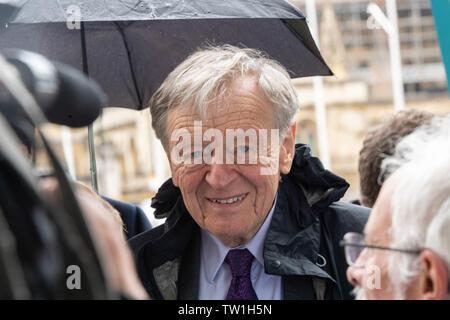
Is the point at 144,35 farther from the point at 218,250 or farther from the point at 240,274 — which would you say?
the point at 240,274

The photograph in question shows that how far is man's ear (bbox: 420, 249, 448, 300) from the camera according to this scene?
1554 millimetres

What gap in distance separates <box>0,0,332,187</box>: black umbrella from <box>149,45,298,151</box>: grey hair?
16 centimetres

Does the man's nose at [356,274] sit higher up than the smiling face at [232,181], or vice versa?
the smiling face at [232,181]

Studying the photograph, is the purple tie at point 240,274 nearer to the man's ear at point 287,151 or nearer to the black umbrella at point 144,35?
the man's ear at point 287,151

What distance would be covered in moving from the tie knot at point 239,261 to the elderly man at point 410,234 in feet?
1.74

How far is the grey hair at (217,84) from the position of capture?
2.39m

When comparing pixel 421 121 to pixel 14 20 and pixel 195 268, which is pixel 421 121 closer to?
pixel 195 268

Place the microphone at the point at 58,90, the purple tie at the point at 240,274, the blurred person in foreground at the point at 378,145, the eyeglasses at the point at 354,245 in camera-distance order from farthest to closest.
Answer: the blurred person in foreground at the point at 378,145
the purple tie at the point at 240,274
the eyeglasses at the point at 354,245
the microphone at the point at 58,90

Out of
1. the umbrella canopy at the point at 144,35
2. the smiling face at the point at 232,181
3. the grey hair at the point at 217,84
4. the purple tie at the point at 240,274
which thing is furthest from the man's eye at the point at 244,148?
the umbrella canopy at the point at 144,35

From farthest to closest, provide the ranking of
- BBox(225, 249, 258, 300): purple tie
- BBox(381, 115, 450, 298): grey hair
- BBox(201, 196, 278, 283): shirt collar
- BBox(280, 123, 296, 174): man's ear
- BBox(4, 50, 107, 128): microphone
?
BBox(280, 123, 296, 174): man's ear → BBox(201, 196, 278, 283): shirt collar → BBox(225, 249, 258, 300): purple tie → BBox(381, 115, 450, 298): grey hair → BBox(4, 50, 107, 128): microphone

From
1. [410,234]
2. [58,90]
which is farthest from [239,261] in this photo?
[58,90]

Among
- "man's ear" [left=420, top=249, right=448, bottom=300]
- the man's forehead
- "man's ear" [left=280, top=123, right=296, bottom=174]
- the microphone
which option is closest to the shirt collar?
"man's ear" [left=280, top=123, right=296, bottom=174]

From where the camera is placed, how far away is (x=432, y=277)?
1.57 m

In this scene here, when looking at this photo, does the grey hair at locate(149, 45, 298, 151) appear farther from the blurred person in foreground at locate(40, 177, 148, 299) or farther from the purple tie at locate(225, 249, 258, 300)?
the blurred person in foreground at locate(40, 177, 148, 299)
